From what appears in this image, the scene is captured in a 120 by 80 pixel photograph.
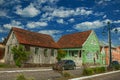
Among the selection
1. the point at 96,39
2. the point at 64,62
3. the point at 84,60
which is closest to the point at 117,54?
the point at 96,39

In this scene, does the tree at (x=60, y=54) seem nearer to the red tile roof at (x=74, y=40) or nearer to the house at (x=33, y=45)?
the house at (x=33, y=45)

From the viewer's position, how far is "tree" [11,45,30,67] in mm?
40125

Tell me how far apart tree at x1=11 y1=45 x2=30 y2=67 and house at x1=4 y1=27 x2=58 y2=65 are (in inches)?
49.3

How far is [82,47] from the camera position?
170 ft

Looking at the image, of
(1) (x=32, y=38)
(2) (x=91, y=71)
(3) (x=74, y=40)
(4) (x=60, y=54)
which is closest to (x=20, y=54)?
(1) (x=32, y=38)

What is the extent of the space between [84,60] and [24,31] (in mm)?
16254

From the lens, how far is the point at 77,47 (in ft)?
172

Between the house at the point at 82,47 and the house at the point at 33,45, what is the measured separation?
234 inches

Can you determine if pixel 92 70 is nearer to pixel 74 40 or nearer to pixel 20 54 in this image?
pixel 20 54

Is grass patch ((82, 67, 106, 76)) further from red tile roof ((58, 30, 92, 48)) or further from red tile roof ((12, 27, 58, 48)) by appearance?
red tile roof ((58, 30, 92, 48))

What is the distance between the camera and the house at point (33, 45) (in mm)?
42656

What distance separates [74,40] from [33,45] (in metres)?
15.2

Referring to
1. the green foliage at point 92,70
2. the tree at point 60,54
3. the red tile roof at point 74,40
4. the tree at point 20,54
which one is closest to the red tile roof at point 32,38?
the tree at point 20,54

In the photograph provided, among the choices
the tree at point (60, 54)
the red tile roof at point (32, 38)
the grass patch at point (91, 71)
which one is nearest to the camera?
the grass patch at point (91, 71)
